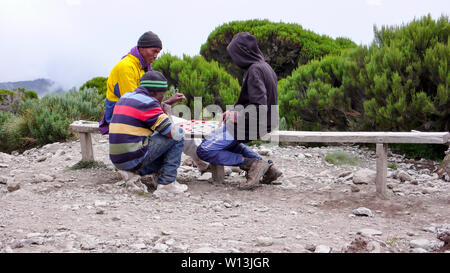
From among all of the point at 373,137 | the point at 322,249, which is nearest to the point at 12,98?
the point at 373,137

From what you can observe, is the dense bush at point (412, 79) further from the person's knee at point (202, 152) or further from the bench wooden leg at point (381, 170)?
the person's knee at point (202, 152)

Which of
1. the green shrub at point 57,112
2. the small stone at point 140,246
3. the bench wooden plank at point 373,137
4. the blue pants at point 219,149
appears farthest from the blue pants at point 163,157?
the green shrub at point 57,112

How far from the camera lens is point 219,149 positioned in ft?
18.6

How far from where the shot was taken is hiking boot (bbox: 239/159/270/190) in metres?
5.67

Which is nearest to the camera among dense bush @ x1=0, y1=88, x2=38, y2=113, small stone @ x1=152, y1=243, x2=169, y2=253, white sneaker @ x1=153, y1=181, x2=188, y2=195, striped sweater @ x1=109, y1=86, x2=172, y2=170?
small stone @ x1=152, y1=243, x2=169, y2=253

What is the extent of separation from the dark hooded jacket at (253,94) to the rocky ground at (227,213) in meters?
0.76

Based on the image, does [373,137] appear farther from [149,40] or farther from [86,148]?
[86,148]

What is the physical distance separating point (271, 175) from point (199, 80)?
465cm

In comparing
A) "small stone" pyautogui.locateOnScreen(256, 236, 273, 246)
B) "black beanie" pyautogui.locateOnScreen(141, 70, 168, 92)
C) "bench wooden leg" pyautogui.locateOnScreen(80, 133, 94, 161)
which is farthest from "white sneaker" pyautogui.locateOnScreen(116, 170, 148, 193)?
"small stone" pyautogui.locateOnScreen(256, 236, 273, 246)

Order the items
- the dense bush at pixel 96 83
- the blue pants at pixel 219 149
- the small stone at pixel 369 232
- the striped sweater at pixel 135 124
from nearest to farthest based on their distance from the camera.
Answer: the small stone at pixel 369 232, the striped sweater at pixel 135 124, the blue pants at pixel 219 149, the dense bush at pixel 96 83

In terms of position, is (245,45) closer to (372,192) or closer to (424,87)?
(372,192)

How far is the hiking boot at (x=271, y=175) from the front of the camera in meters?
5.90

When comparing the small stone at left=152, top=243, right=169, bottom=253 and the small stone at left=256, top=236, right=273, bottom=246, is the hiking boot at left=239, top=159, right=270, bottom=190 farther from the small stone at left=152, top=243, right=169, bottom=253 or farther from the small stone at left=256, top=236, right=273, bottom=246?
the small stone at left=152, top=243, right=169, bottom=253

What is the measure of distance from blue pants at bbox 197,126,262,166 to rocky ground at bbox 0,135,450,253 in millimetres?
353
